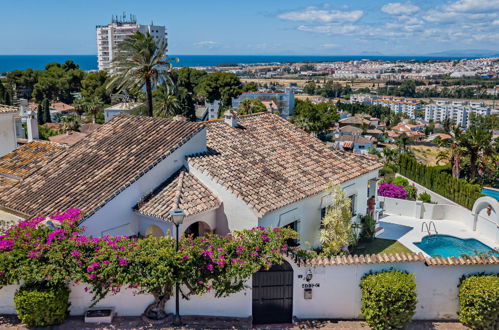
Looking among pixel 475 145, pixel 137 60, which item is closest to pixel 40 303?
pixel 137 60

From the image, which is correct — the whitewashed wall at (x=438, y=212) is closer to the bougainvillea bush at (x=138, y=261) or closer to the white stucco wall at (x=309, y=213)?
the white stucco wall at (x=309, y=213)

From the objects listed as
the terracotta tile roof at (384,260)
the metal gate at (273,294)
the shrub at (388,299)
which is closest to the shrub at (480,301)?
the terracotta tile roof at (384,260)

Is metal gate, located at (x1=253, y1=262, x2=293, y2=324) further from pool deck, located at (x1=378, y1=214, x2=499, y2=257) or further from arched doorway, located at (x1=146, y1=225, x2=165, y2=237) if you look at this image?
A: pool deck, located at (x1=378, y1=214, x2=499, y2=257)

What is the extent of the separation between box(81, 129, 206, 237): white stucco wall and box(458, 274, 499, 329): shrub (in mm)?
10431

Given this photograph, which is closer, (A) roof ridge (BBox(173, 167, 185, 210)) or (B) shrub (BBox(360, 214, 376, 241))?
(A) roof ridge (BBox(173, 167, 185, 210))

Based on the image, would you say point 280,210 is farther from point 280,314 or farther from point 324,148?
point 324,148

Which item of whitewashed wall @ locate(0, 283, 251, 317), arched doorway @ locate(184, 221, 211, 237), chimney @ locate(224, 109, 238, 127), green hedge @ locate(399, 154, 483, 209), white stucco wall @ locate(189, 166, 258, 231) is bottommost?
green hedge @ locate(399, 154, 483, 209)

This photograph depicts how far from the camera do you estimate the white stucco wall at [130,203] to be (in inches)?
599

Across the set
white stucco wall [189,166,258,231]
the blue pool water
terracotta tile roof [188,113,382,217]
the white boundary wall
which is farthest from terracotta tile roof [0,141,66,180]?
the blue pool water

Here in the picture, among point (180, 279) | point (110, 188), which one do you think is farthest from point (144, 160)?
point (180, 279)

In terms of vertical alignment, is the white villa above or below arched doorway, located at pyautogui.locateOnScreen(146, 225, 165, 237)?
above

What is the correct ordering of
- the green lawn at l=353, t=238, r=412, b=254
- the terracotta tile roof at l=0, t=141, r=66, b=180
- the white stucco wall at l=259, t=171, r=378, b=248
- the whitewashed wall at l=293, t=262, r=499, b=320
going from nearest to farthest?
the whitewashed wall at l=293, t=262, r=499, b=320 < the white stucco wall at l=259, t=171, r=378, b=248 < the terracotta tile roof at l=0, t=141, r=66, b=180 < the green lawn at l=353, t=238, r=412, b=254

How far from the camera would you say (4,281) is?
12227 millimetres

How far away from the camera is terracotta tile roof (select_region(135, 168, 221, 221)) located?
15562mm
